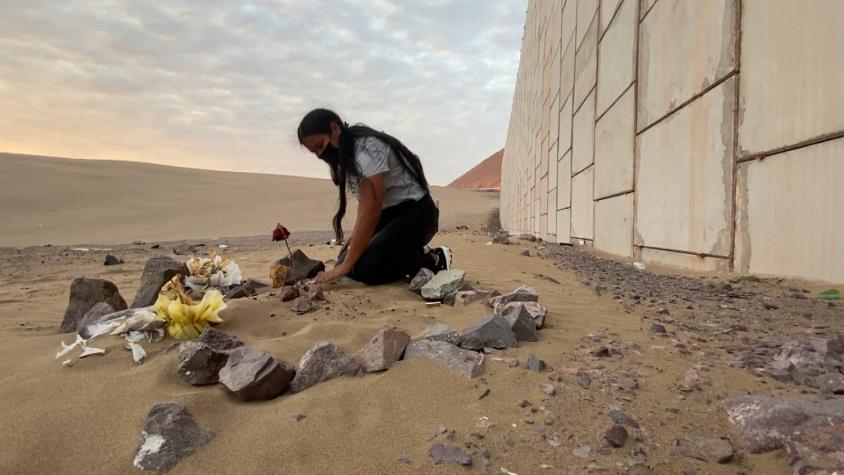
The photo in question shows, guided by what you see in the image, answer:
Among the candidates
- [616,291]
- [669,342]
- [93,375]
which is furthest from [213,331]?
[616,291]

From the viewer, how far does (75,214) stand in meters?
17.2

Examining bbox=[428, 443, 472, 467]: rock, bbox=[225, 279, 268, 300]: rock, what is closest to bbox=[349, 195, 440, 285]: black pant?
bbox=[225, 279, 268, 300]: rock

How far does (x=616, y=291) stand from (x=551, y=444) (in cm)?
167

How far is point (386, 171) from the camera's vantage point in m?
2.83

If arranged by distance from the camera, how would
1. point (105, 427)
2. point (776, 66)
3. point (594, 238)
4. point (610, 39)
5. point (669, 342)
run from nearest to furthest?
point (105, 427) → point (669, 342) → point (776, 66) → point (610, 39) → point (594, 238)

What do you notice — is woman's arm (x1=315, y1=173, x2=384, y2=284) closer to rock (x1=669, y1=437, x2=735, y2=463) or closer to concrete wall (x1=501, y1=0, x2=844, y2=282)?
concrete wall (x1=501, y1=0, x2=844, y2=282)

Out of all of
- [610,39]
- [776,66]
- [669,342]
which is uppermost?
[610,39]

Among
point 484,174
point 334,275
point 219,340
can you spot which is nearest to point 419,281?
point 334,275

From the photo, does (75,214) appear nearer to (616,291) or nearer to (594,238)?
(594,238)

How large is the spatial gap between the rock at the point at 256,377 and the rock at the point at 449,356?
38 centimetres

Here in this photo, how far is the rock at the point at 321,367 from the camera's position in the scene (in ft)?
4.51

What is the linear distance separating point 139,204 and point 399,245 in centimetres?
2106

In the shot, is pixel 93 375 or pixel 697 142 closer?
pixel 93 375

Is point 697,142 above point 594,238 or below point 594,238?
above
